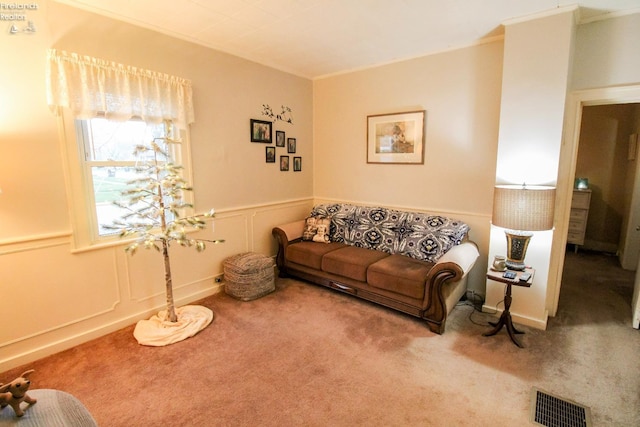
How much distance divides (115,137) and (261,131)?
1.59 m

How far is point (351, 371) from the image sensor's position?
2.24 meters

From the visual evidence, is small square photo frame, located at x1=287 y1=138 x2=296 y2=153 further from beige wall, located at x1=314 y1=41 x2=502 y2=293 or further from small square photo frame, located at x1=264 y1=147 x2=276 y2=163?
beige wall, located at x1=314 y1=41 x2=502 y2=293

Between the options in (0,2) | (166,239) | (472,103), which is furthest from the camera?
(472,103)

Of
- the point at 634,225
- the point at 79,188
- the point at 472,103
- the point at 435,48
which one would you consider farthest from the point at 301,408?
the point at 634,225

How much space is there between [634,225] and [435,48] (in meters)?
3.51

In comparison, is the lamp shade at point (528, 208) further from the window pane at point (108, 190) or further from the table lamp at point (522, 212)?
the window pane at point (108, 190)

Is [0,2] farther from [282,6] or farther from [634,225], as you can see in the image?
[634,225]

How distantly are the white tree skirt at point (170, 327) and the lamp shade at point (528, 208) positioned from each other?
2.76 m

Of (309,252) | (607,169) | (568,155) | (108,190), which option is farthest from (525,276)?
(607,169)

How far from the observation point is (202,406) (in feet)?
6.31

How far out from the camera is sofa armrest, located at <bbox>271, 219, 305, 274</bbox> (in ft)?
12.8

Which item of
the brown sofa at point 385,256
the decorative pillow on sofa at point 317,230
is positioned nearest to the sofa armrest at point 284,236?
the brown sofa at point 385,256

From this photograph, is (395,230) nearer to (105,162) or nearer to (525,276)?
(525,276)

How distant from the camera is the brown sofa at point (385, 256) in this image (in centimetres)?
272
